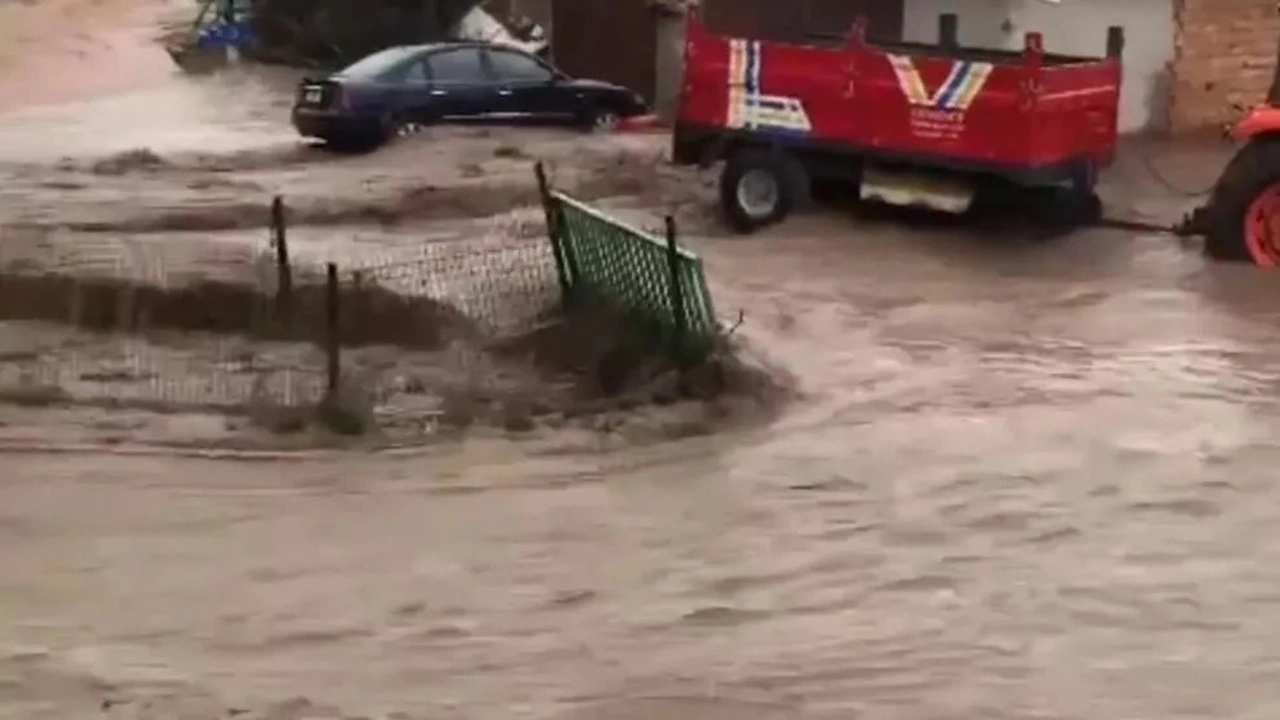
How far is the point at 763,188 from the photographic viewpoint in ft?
54.5

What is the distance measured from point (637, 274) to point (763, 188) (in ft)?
15.9

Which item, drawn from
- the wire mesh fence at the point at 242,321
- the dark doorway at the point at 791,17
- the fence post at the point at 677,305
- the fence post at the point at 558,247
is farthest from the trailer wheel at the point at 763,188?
the dark doorway at the point at 791,17

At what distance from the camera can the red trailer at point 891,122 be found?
50.9 feet

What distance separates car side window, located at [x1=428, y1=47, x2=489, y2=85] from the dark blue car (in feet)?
0.04

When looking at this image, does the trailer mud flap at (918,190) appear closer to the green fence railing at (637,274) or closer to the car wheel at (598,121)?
the green fence railing at (637,274)

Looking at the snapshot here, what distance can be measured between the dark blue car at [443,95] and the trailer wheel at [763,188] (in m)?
5.74

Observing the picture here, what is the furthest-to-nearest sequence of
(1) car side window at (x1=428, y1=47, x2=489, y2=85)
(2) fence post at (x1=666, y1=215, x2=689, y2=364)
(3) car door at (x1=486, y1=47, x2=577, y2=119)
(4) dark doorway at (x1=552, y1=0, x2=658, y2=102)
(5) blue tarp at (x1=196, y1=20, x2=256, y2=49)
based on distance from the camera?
(5) blue tarp at (x1=196, y1=20, x2=256, y2=49) → (4) dark doorway at (x1=552, y1=0, x2=658, y2=102) → (3) car door at (x1=486, y1=47, x2=577, y2=119) → (1) car side window at (x1=428, y1=47, x2=489, y2=85) → (2) fence post at (x1=666, y1=215, x2=689, y2=364)

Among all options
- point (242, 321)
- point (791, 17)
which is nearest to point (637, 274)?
point (242, 321)

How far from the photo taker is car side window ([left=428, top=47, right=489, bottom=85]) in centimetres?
2192

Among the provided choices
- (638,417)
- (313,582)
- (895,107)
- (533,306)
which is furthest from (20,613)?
(895,107)

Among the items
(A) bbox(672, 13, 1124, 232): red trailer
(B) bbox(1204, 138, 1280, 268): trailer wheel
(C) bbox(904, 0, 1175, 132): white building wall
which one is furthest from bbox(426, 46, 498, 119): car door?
(B) bbox(1204, 138, 1280, 268): trailer wheel

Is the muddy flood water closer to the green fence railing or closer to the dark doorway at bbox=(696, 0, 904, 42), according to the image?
the green fence railing

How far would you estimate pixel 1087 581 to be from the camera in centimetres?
848

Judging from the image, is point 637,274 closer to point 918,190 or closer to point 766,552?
point 766,552
